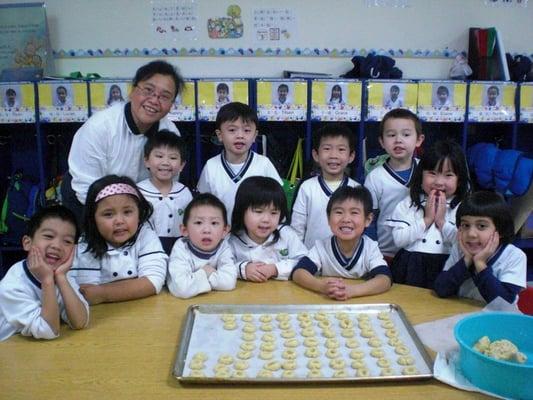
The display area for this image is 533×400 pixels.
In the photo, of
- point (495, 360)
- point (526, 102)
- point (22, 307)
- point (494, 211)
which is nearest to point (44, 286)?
point (22, 307)

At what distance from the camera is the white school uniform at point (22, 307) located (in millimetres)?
1485

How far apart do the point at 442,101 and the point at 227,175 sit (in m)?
1.95

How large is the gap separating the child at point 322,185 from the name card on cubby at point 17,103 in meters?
2.28

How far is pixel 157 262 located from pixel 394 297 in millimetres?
862

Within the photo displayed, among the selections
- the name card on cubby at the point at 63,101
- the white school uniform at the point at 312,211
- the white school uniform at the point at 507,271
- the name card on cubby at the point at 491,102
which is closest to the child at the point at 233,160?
the white school uniform at the point at 312,211

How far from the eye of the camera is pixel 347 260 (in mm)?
2039

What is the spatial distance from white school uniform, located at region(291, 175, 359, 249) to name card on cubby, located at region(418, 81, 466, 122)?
1.53 m

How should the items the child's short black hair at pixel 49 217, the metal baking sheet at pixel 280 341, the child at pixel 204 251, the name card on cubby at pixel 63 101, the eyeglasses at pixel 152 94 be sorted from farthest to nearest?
1. the name card on cubby at pixel 63 101
2. the eyeglasses at pixel 152 94
3. the child at pixel 204 251
4. the child's short black hair at pixel 49 217
5. the metal baking sheet at pixel 280 341

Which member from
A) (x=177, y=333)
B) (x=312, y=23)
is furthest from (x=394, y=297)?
(x=312, y=23)

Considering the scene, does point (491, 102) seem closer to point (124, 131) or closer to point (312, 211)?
point (312, 211)

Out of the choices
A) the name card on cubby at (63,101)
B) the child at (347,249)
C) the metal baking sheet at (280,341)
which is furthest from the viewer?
the name card on cubby at (63,101)

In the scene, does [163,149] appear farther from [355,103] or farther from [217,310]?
[355,103]

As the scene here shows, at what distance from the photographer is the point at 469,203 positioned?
6.11 ft

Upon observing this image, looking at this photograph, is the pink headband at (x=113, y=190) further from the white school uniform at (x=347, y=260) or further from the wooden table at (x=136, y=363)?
the white school uniform at (x=347, y=260)
